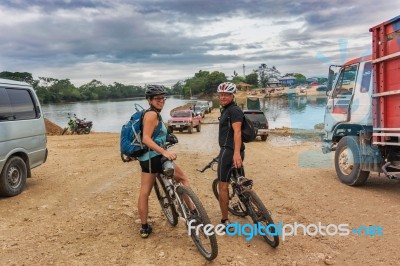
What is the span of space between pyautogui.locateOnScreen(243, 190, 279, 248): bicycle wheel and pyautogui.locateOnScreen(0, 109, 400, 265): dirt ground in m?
0.12

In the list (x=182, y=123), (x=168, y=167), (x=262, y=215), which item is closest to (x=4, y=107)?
(x=168, y=167)

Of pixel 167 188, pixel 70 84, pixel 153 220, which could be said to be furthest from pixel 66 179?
pixel 70 84

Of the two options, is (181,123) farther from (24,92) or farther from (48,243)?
(48,243)

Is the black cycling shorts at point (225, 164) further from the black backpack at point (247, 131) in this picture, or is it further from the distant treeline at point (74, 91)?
the distant treeline at point (74, 91)

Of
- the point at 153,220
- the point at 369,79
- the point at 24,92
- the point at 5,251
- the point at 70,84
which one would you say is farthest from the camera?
the point at 70,84

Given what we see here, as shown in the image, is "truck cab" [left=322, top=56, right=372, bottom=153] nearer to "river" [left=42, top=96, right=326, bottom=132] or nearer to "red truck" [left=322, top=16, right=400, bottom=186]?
"red truck" [left=322, top=16, right=400, bottom=186]

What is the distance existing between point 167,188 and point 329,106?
4979mm

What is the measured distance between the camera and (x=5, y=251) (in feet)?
13.7

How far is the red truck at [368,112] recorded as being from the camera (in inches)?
225

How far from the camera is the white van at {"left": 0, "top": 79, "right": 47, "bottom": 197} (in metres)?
6.33

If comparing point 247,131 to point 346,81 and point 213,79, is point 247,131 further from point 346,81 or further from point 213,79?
point 213,79

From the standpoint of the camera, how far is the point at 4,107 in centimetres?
638

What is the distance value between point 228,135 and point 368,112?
11.4 feet

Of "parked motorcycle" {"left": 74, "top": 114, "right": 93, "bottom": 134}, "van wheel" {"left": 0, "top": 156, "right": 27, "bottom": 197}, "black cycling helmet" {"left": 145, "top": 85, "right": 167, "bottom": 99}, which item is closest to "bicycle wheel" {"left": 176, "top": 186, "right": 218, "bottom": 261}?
"black cycling helmet" {"left": 145, "top": 85, "right": 167, "bottom": 99}
